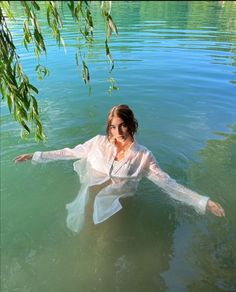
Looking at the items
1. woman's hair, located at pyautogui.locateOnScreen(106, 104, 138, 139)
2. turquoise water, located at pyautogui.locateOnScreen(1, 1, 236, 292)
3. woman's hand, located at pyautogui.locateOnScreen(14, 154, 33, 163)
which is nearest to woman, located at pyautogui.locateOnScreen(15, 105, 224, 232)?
woman's hair, located at pyautogui.locateOnScreen(106, 104, 138, 139)

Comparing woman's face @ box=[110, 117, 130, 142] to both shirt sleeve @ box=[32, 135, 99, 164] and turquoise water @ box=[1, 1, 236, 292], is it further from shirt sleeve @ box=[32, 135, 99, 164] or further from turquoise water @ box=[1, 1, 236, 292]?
turquoise water @ box=[1, 1, 236, 292]

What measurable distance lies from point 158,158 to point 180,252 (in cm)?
251

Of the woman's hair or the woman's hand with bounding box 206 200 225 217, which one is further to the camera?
the woman's hair

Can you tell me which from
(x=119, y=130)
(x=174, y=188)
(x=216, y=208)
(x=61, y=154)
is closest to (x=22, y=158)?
(x=61, y=154)

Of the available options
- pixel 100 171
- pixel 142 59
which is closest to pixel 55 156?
pixel 100 171

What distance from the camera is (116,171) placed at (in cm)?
439

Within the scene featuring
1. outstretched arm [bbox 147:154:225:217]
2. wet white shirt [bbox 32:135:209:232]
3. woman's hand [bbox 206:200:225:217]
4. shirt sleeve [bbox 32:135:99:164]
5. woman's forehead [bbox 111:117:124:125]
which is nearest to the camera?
woman's hand [bbox 206:200:225:217]

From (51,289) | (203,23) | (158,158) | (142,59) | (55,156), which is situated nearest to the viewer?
(51,289)

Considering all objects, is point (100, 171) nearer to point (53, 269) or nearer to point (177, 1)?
point (53, 269)

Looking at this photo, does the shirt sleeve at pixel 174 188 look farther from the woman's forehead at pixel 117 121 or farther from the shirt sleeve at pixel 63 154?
the shirt sleeve at pixel 63 154

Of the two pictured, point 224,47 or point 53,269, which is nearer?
point 53,269

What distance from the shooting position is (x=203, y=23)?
23.2m

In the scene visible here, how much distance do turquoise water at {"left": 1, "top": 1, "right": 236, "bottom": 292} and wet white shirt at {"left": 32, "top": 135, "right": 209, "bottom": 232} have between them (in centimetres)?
27

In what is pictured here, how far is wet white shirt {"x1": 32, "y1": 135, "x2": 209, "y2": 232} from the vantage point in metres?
4.25
